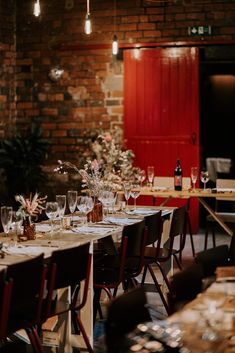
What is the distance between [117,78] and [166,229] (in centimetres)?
379

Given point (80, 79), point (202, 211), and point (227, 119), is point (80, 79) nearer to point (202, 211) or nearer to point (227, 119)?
point (202, 211)

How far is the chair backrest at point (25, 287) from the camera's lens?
3891 millimetres

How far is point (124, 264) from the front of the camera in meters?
5.46

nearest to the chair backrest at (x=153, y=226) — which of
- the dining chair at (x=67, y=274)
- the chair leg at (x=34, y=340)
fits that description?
the dining chair at (x=67, y=274)

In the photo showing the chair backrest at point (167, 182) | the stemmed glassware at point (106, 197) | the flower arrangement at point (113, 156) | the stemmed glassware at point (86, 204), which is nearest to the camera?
the stemmed glassware at point (86, 204)

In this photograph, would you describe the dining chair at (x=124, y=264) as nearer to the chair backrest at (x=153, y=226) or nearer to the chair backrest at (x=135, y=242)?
the chair backrest at (x=135, y=242)

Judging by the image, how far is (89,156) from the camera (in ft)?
33.6

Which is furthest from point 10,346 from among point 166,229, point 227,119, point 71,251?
point 227,119

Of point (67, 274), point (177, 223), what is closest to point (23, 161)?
point (177, 223)

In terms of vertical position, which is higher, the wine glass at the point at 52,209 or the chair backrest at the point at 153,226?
the wine glass at the point at 52,209

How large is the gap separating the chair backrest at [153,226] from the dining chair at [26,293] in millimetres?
1497

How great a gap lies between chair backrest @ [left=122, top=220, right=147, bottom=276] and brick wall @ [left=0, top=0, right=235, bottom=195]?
15.8ft

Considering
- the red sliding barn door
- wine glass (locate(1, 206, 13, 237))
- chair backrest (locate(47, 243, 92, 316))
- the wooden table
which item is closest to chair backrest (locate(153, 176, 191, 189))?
the wooden table

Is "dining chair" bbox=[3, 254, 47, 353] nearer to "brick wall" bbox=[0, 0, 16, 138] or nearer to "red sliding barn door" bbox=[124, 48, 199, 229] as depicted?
"red sliding barn door" bbox=[124, 48, 199, 229]
